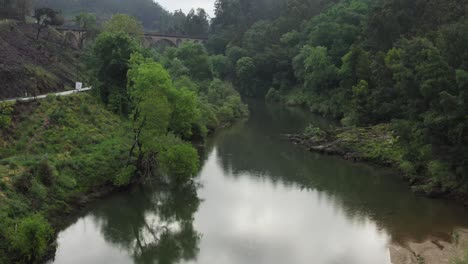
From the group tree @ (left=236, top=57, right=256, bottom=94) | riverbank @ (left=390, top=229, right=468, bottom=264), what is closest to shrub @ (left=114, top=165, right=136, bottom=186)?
riverbank @ (left=390, top=229, right=468, bottom=264)

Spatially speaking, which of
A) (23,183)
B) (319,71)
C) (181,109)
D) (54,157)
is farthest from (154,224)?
(319,71)

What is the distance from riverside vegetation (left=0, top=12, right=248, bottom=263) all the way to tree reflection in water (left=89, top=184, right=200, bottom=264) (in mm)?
1775

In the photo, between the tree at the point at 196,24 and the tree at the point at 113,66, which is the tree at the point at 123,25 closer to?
the tree at the point at 113,66

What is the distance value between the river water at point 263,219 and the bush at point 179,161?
1919mm

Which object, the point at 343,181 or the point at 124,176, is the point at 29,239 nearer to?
the point at 124,176

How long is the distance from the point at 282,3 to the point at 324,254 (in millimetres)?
126232

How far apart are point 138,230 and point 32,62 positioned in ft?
108

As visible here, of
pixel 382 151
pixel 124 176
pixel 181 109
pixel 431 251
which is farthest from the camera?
pixel 382 151

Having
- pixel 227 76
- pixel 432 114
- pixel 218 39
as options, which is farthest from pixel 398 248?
pixel 218 39

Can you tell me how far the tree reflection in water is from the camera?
103ft

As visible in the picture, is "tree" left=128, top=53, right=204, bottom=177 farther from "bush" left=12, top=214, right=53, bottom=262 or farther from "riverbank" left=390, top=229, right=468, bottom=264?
"riverbank" left=390, top=229, right=468, bottom=264

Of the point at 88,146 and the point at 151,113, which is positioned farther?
the point at 88,146

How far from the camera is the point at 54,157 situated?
126ft

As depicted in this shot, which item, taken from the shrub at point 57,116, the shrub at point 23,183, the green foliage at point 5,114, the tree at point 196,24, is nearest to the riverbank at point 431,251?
the shrub at point 23,183
